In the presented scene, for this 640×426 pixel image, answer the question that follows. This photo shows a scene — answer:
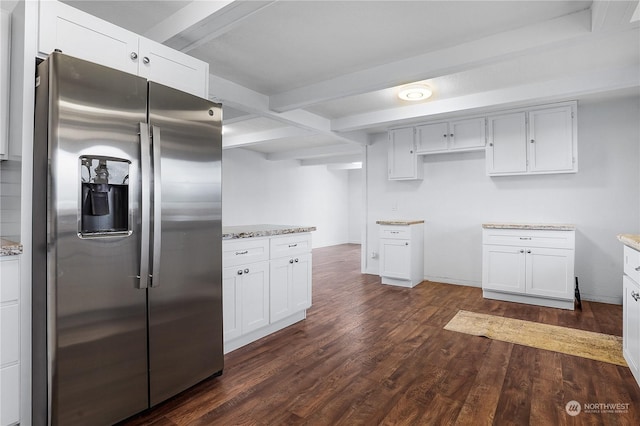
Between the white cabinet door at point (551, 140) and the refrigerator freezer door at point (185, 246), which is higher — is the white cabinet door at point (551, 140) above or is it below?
above

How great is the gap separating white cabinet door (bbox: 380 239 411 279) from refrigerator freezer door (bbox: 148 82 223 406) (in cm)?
322

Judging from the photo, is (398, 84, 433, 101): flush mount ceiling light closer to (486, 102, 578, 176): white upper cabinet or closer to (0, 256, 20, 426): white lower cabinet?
(486, 102, 578, 176): white upper cabinet

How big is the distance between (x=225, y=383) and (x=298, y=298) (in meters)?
1.22

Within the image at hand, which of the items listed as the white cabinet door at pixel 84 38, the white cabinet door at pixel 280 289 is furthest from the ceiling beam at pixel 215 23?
the white cabinet door at pixel 280 289

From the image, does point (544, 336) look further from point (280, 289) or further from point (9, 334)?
point (9, 334)

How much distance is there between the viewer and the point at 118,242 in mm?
1733

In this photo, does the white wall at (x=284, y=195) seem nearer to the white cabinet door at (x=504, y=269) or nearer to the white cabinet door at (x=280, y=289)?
the white cabinet door at (x=280, y=289)

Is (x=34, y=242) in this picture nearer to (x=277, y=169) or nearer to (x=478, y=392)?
(x=478, y=392)

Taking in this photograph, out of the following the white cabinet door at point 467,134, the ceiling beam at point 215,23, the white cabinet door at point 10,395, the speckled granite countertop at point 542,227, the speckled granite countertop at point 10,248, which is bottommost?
the white cabinet door at point 10,395

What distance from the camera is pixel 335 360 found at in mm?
2582

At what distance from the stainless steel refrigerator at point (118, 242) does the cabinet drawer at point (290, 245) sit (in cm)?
91

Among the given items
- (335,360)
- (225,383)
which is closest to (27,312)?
(225,383)

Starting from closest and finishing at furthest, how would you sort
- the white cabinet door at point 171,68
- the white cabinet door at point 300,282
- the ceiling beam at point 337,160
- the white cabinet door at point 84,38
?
the white cabinet door at point 84,38 < the white cabinet door at point 171,68 < the white cabinet door at point 300,282 < the ceiling beam at point 337,160

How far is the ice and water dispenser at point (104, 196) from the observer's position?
165 cm
